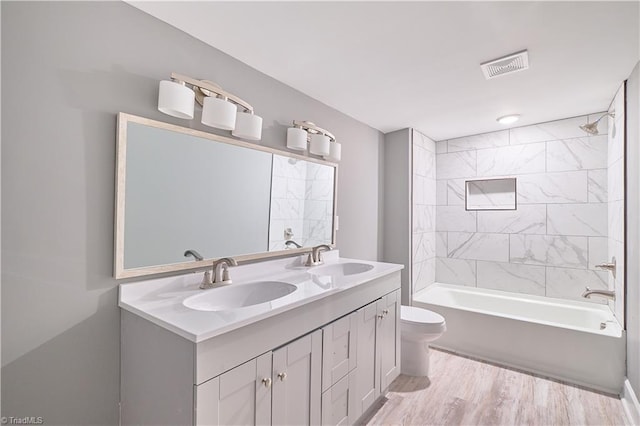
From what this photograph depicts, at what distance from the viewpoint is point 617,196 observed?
229 cm

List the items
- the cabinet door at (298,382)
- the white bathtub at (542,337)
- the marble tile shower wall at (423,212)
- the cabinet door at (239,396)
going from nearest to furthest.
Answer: the cabinet door at (239,396), the cabinet door at (298,382), the white bathtub at (542,337), the marble tile shower wall at (423,212)

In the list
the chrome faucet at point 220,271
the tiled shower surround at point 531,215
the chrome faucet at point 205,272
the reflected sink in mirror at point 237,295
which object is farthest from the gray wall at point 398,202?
the chrome faucet at point 205,272

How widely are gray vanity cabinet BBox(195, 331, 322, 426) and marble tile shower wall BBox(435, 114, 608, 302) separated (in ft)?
8.90

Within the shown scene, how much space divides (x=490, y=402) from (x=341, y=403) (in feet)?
3.91

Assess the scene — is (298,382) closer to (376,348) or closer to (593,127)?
(376,348)

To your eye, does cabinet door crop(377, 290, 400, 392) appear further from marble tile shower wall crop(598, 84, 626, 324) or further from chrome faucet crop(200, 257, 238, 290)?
marble tile shower wall crop(598, 84, 626, 324)

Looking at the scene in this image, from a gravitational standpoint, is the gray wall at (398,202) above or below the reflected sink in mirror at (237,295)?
above

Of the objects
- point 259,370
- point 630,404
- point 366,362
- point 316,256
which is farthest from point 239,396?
point 630,404

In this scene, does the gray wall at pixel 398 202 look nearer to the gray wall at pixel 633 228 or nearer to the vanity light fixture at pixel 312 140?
the vanity light fixture at pixel 312 140

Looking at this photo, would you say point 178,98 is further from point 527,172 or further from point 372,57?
point 527,172

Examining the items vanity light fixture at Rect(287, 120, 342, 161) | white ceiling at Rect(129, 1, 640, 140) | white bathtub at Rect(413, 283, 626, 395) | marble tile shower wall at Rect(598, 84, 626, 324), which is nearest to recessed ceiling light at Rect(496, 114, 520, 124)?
white ceiling at Rect(129, 1, 640, 140)

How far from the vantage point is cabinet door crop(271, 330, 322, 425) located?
121cm

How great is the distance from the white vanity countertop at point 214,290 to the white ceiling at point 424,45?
1.27m

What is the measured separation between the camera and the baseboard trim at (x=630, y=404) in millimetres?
1726
